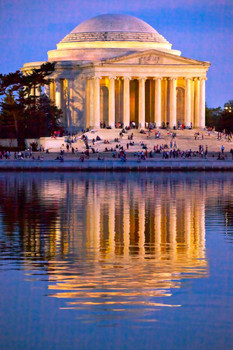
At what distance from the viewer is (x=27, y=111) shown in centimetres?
11688

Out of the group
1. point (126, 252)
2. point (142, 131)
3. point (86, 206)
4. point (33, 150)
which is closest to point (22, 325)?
point (126, 252)

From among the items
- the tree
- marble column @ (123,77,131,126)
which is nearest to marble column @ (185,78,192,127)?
marble column @ (123,77,131,126)

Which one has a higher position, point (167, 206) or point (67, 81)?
point (67, 81)

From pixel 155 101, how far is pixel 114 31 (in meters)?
13.7

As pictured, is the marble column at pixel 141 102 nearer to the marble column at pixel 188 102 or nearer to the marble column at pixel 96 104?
the marble column at pixel 96 104

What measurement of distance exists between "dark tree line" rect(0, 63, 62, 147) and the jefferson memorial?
6553 mm

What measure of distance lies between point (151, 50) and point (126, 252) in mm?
98295

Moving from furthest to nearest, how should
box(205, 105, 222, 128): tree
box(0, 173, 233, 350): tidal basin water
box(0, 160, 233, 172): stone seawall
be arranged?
box(205, 105, 222, 128): tree < box(0, 160, 233, 172): stone seawall < box(0, 173, 233, 350): tidal basin water

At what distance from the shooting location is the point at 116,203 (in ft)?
152

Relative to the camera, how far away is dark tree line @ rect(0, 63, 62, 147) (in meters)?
116

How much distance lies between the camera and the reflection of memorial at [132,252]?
20.0 meters

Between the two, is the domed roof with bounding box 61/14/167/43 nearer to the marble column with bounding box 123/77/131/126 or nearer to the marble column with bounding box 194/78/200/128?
the marble column with bounding box 123/77/131/126

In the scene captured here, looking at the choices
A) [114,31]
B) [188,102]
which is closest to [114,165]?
[188,102]

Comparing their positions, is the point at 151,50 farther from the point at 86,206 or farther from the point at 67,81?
the point at 86,206
